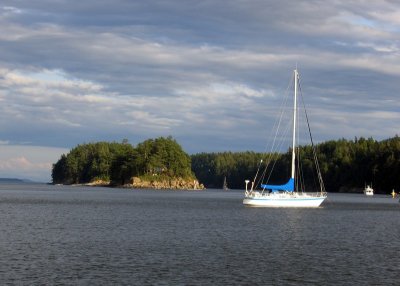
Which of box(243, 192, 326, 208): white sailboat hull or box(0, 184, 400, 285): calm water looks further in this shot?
box(243, 192, 326, 208): white sailboat hull

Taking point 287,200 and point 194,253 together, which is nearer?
point 194,253

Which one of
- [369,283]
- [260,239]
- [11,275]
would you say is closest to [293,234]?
[260,239]

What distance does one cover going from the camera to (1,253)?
39.2 meters

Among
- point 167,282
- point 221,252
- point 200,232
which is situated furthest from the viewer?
point 200,232

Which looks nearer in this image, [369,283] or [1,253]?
[369,283]

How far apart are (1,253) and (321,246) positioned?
21400 mm

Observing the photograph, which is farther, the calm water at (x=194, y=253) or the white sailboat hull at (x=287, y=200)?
the white sailboat hull at (x=287, y=200)

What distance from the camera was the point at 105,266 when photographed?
35531 mm

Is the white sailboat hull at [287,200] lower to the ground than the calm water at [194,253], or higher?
higher

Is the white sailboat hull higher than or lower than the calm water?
higher

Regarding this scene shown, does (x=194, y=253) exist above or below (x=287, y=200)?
below

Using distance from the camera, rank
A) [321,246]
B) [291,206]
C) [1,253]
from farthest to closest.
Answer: [291,206]
[321,246]
[1,253]

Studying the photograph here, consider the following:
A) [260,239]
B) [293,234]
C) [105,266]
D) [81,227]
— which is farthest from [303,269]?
[81,227]

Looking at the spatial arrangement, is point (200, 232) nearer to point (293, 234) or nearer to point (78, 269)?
point (293, 234)
